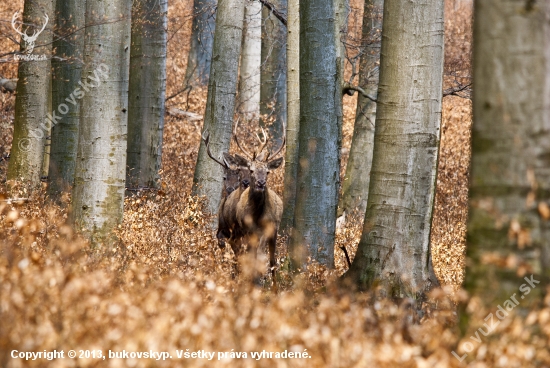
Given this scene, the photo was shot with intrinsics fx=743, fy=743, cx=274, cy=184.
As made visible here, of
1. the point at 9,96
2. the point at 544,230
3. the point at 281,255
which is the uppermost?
the point at 9,96

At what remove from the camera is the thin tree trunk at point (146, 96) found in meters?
15.1

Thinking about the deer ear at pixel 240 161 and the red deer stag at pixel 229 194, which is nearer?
the deer ear at pixel 240 161

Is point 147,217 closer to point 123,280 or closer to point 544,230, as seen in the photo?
point 123,280

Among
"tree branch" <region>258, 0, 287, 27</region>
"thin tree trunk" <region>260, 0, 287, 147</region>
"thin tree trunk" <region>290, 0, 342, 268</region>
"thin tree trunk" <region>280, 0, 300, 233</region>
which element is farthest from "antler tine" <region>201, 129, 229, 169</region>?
"thin tree trunk" <region>260, 0, 287, 147</region>

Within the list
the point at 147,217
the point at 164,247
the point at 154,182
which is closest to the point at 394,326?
the point at 164,247

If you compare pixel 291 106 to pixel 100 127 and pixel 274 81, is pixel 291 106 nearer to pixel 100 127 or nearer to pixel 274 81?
pixel 100 127

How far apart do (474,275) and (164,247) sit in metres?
4.97

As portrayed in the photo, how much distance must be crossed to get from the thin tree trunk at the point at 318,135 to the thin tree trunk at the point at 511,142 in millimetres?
4379

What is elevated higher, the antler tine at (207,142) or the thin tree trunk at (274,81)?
the thin tree trunk at (274,81)

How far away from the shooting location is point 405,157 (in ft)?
23.4

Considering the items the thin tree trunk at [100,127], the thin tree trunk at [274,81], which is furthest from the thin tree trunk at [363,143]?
the thin tree trunk at [100,127]

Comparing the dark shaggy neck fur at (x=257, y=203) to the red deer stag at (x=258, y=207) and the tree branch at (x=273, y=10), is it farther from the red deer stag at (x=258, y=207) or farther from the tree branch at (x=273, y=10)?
the tree branch at (x=273, y=10)

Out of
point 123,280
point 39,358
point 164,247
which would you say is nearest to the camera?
point 39,358

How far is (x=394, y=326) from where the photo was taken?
192 inches
